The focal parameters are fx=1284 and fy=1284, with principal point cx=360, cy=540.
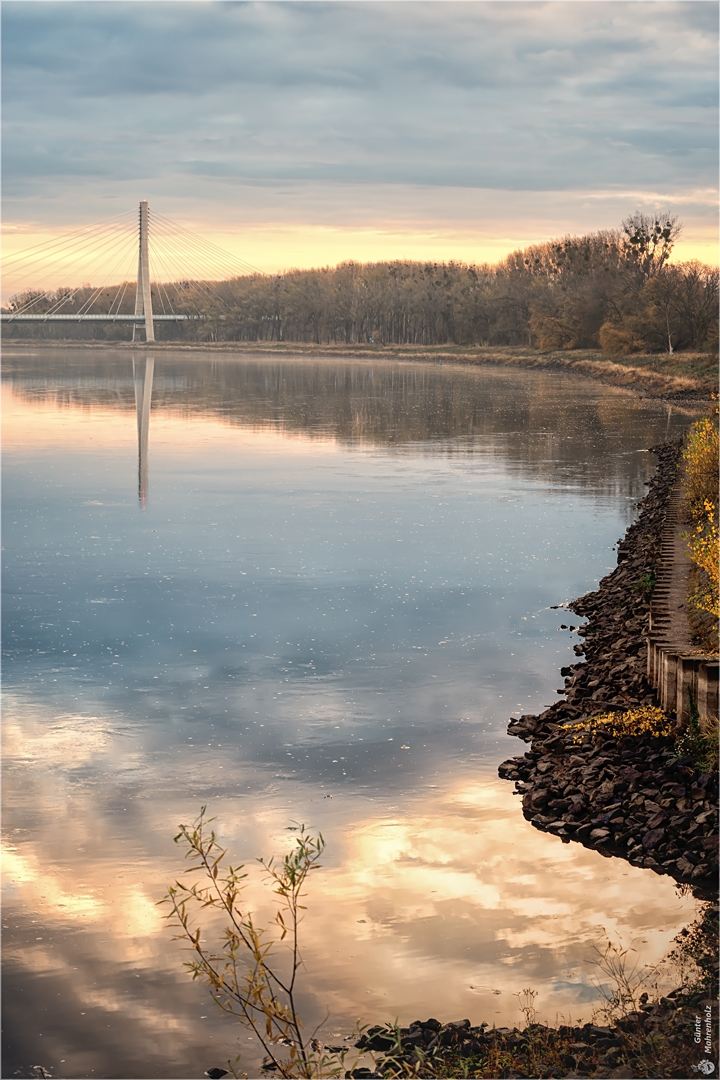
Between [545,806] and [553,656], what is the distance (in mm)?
4660

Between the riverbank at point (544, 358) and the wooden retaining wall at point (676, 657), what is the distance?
44552mm

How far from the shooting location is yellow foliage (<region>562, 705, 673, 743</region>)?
11.4m

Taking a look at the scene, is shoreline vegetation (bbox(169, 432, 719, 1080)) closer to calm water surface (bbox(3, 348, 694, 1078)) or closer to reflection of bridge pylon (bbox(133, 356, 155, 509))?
calm water surface (bbox(3, 348, 694, 1078))

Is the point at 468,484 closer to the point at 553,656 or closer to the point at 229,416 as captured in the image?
the point at 553,656

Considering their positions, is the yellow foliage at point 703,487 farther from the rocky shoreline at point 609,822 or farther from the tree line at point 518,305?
the tree line at point 518,305

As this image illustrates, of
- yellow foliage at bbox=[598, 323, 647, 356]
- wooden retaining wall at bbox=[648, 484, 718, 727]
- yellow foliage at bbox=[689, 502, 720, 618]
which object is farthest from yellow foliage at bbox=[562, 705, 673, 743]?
yellow foliage at bbox=[598, 323, 647, 356]

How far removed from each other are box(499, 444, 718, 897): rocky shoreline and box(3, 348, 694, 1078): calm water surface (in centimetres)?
25

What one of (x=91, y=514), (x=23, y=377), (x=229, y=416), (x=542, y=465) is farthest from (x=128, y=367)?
(x=91, y=514)

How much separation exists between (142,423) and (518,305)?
9403 cm

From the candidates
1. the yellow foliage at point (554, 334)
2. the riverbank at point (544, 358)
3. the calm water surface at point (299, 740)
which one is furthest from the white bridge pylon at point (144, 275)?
the calm water surface at point (299, 740)

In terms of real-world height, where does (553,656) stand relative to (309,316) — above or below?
below

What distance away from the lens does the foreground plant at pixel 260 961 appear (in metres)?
6.11

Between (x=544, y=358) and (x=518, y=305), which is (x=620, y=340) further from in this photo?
(x=518, y=305)

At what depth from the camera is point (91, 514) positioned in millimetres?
25203
